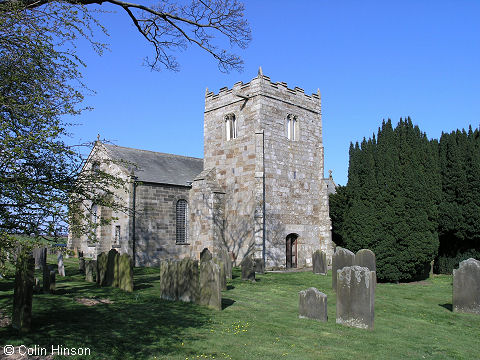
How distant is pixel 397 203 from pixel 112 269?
13066mm

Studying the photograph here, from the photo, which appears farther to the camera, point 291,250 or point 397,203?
point 291,250

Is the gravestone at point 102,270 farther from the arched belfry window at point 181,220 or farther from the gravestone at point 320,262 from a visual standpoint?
the arched belfry window at point 181,220

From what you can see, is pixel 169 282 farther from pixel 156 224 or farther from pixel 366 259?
pixel 156 224

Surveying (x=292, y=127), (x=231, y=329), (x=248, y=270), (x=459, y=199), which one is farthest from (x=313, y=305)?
(x=292, y=127)

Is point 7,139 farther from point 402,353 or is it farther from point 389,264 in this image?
point 389,264

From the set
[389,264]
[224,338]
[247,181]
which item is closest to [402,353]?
[224,338]

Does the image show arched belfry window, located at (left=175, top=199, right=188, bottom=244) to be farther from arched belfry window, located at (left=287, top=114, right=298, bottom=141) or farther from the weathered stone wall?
arched belfry window, located at (left=287, top=114, right=298, bottom=141)

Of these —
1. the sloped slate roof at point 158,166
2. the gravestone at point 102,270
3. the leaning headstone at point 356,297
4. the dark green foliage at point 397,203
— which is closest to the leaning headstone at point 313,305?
the leaning headstone at point 356,297

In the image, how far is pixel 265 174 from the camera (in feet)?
74.7

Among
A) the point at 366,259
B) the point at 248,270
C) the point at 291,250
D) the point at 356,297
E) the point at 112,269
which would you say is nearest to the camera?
the point at 356,297

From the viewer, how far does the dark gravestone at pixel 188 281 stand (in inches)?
452

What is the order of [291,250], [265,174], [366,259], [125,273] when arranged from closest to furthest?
[125,273] → [366,259] → [265,174] → [291,250]

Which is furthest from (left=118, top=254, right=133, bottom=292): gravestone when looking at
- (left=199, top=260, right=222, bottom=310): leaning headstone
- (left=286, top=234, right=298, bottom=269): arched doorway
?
(left=286, top=234, right=298, bottom=269): arched doorway

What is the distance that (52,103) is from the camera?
23.9ft
